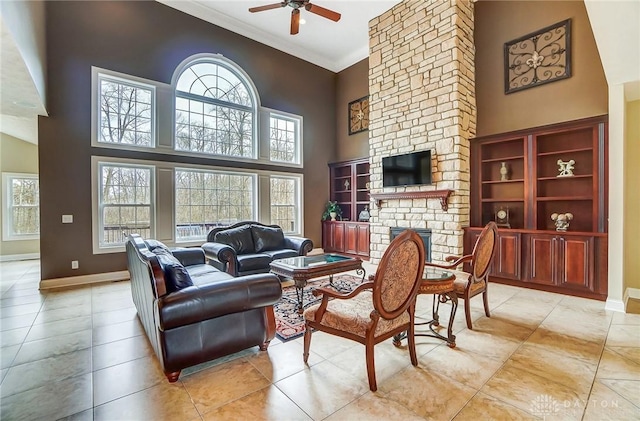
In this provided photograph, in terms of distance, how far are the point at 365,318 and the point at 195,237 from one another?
486cm

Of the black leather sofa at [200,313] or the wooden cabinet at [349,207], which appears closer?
the black leather sofa at [200,313]

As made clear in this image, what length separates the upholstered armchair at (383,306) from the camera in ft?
6.17

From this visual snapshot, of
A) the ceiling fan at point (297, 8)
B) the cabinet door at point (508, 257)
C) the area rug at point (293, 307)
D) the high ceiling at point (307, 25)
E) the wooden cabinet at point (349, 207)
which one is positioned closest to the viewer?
the area rug at point (293, 307)

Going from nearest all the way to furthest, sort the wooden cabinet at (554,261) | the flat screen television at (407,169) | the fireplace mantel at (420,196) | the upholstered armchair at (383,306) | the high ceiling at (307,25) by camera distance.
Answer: the upholstered armchair at (383,306) → the wooden cabinet at (554,261) → the fireplace mantel at (420,196) → the flat screen television at (407,169) → the high ceiling at (307,25)

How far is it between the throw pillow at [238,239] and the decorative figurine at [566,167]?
512cm

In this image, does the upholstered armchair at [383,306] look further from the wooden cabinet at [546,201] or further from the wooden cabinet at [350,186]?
the wooden cabinet at [350,186]

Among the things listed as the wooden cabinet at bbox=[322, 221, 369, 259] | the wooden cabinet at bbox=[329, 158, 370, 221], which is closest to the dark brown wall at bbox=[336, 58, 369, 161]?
the wooden cabinet at bbox=[329, 158, 370, 221]

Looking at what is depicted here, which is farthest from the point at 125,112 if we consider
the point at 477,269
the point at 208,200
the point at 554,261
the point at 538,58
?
the point at 554,261

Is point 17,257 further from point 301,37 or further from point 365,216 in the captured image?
point 301,37

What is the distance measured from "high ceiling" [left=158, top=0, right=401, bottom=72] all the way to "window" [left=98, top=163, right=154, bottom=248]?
3311 mm

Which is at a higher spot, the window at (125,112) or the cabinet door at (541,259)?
the window at (125,112)

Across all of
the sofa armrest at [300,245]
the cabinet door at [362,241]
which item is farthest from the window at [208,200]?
the cabinet door at [362,241]

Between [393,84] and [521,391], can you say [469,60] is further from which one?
[521,391]

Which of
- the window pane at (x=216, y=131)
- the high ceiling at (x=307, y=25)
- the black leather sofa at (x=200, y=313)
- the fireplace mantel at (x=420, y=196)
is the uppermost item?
the high ceiling at (x=307, y=25)
